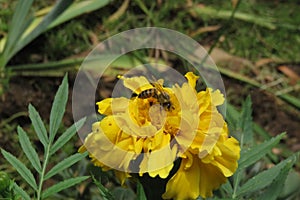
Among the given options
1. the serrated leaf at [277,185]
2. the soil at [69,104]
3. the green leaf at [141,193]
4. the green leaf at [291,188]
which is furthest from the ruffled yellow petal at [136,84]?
the soil at [69,104]

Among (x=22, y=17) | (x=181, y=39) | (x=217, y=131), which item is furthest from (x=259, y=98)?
(x=217, y=131)

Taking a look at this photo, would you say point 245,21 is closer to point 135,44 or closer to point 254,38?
point 254,38

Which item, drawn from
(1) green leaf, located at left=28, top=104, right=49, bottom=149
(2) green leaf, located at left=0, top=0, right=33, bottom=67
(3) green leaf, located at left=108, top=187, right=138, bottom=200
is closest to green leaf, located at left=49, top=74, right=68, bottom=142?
(1) green leaf, located at left=28, top=104, right=49, bottom=149

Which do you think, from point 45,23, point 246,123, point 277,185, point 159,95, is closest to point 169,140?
point 159,95

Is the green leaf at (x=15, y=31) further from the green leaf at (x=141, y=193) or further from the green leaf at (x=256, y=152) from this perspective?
the green leaf at (x=141, y=193)

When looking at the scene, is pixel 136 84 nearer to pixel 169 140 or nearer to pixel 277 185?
pixel 169 140

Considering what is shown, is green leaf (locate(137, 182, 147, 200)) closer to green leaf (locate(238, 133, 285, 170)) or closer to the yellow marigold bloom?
the yellow marigold bloom
